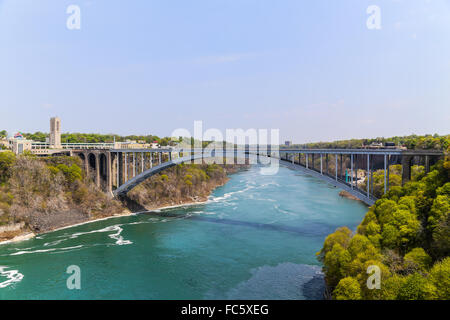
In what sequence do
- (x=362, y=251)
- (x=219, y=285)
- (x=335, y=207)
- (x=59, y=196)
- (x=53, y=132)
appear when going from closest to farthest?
(x=362, y=251) → (x=219, y=285) → (x=59, y=196) → (x=335, y=207) → (x=53, y=132)

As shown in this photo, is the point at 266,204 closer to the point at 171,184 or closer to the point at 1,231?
the point at 171,184

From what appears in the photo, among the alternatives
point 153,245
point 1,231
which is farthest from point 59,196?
point 153,245

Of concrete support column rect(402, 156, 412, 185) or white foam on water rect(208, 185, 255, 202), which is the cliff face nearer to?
white foam on water rect(208, 185, 255, 202)

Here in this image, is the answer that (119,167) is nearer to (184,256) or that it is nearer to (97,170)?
(97,170)

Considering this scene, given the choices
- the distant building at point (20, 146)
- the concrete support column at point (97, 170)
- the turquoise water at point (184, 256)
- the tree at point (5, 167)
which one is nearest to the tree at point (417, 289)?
the turquoise water at point (184, 256)

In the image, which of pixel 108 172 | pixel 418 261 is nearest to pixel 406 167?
pixel 418 261

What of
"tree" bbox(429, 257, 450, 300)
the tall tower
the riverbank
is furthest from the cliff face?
"tree" bbox(429, 257, 450, 300)
